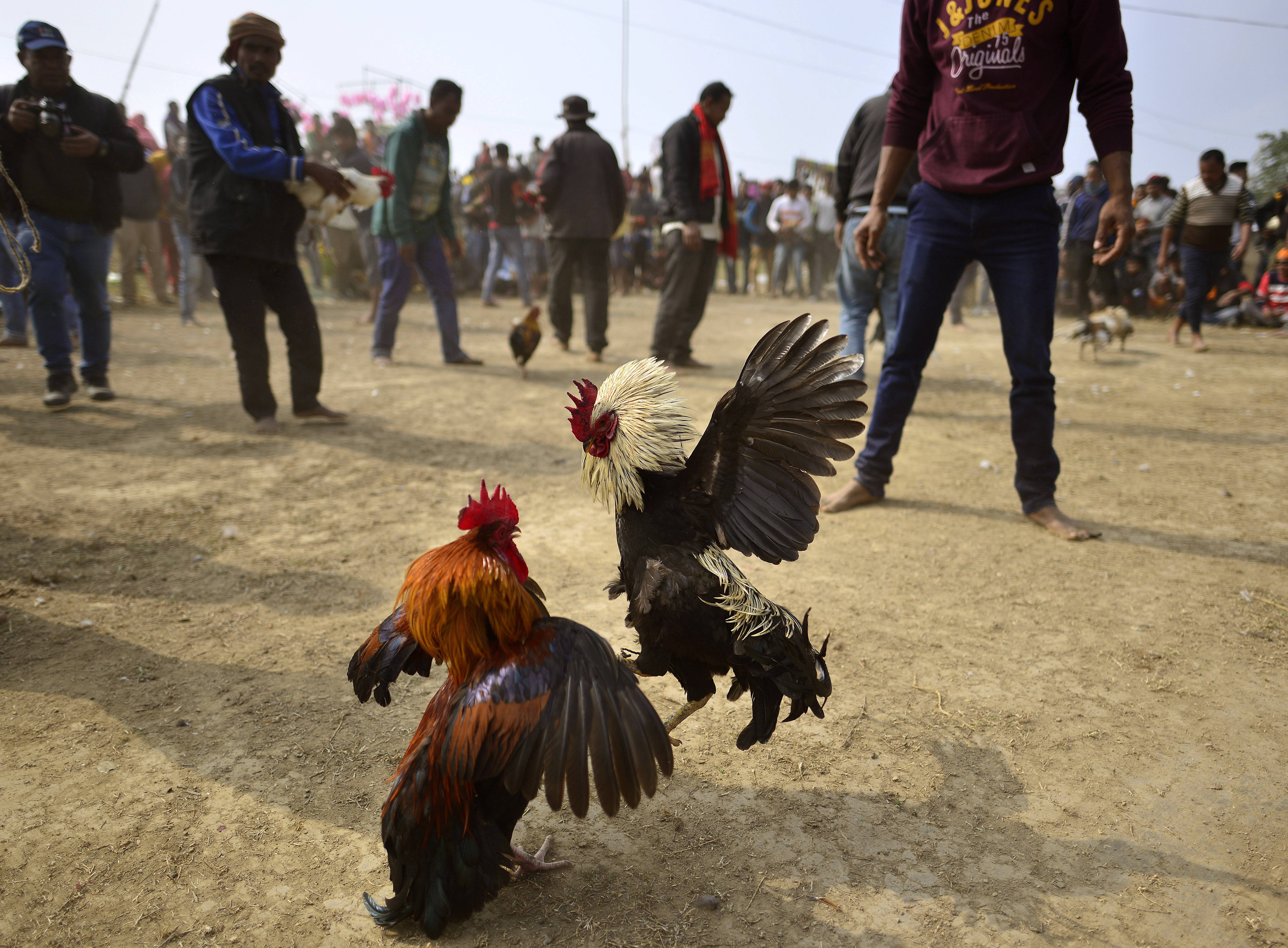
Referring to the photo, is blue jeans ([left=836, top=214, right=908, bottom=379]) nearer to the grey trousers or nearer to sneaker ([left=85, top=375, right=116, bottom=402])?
the grey trousers

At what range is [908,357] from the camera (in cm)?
393

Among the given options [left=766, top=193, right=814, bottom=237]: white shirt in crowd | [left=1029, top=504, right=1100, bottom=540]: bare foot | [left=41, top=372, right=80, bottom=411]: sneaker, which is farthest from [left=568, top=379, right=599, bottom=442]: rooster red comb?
[left=766, top=193, right=814, bottom=237]: white shirt in crowd

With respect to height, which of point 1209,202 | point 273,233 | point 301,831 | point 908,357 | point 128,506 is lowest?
point 301,831

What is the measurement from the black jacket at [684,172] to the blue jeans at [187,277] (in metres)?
6.52

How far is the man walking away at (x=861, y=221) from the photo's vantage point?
545 cm

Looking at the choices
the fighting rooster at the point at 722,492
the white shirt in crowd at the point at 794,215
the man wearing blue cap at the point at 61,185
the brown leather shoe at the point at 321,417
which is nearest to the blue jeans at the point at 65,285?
the man wearing blue cap at the point at 61,185

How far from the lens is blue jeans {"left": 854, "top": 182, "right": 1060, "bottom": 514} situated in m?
3.54

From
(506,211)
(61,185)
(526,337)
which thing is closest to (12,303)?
(61,185)

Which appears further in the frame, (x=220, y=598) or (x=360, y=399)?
(x=360, y=399)

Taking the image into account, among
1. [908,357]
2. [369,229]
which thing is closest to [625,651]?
[908,357]

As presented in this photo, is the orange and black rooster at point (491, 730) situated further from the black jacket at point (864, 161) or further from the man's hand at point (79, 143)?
the man's hand at point (79, 143)

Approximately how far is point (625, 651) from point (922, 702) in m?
1.05

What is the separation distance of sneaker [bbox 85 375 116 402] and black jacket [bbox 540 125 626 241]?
4.30 m

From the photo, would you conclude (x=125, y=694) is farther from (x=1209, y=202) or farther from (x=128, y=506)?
(x=1209, y=202)
